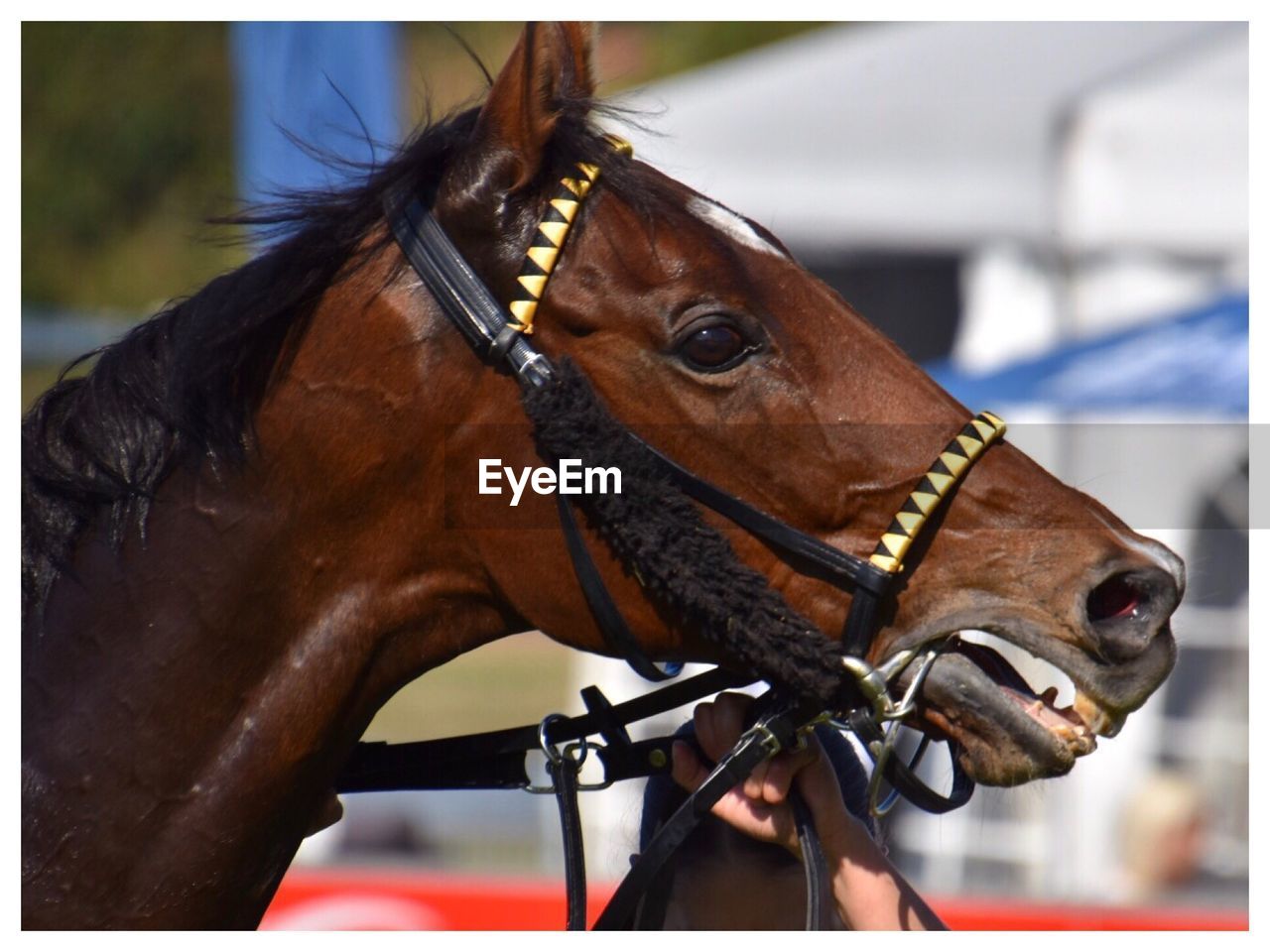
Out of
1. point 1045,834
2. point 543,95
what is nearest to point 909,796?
point 543,95

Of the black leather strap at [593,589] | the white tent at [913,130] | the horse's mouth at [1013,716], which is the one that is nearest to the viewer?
the horse's mouth at [1013,716]

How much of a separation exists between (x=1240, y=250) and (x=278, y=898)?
18.0ft

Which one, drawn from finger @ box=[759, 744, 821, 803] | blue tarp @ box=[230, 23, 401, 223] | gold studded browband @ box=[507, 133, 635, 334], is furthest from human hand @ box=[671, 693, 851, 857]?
blue tarp @ box=[230, 23, 401, 223]

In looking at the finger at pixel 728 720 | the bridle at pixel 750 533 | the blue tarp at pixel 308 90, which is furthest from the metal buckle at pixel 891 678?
the blue tarp at pixel 308 90

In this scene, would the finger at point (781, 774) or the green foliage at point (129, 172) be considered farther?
the green foliage at point (129, 172)

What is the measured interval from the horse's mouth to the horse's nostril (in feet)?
0.28

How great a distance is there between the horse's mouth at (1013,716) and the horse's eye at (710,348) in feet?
1.61

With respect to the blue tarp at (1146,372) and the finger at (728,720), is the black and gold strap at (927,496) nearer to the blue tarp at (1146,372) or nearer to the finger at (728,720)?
the finger at (728,720)

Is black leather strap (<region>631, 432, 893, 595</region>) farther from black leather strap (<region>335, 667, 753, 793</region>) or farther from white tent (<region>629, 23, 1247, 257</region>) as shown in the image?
white tent (<region>629, 23, 1247, 257</region>)

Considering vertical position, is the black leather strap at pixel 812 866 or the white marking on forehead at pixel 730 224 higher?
the white marking on forehead at pixel 730 224

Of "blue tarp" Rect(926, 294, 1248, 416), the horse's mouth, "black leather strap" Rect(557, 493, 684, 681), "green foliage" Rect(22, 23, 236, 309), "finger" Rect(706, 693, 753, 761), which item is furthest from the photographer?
"green foliage" Rect(22, 23, 236, 309)

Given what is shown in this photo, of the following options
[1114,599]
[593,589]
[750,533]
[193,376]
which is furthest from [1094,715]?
[193,376]

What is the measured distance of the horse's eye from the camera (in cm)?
192

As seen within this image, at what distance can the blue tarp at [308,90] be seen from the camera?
3557mm
